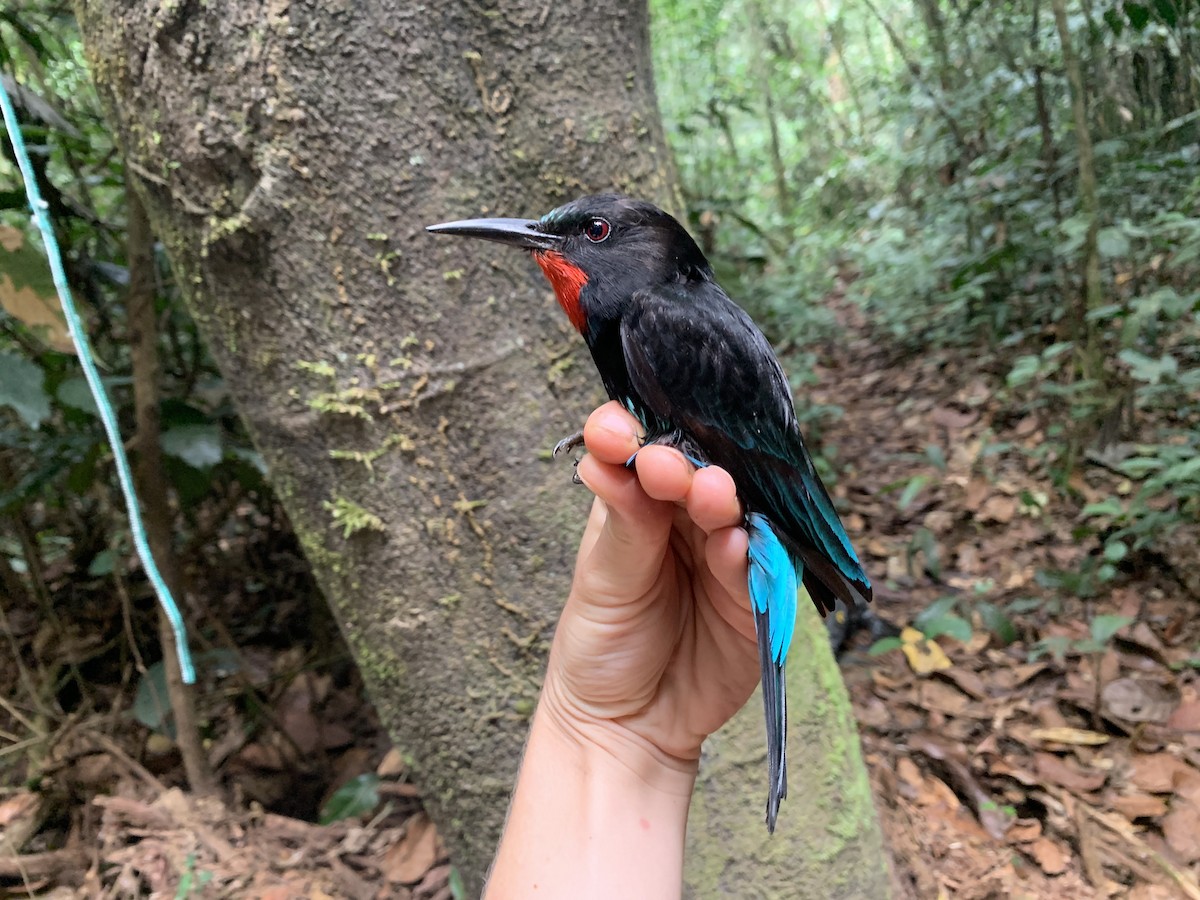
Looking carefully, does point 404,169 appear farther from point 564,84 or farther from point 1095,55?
point 1095,55

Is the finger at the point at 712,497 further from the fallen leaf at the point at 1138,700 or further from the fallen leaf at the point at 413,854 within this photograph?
the fallen leaf at the point at 1138,700

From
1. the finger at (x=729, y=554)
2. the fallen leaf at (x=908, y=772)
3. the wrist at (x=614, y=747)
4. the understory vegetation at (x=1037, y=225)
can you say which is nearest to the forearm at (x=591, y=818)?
the wrist at (x=614, y=747)

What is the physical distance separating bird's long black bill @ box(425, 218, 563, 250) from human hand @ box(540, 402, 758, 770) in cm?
45

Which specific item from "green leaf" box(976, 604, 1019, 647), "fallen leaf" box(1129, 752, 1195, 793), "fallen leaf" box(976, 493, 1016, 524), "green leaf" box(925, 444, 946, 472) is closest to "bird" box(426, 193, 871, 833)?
"fallen leaf" box(1129, 752, 1195, 793)

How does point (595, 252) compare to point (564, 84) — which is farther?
point (564, 84)

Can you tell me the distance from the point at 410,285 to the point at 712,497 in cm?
88

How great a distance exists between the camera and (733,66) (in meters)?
9.39

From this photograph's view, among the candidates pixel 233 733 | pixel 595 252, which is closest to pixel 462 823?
pixel 233 733

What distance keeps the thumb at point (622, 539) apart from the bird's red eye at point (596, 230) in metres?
0.48

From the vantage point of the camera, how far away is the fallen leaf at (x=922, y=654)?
9.61ft

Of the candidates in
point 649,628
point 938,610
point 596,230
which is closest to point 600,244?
point 596,230

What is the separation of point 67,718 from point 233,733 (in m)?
0.55

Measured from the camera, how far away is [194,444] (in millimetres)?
2211

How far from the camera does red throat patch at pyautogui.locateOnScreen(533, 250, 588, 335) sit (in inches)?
59.5
